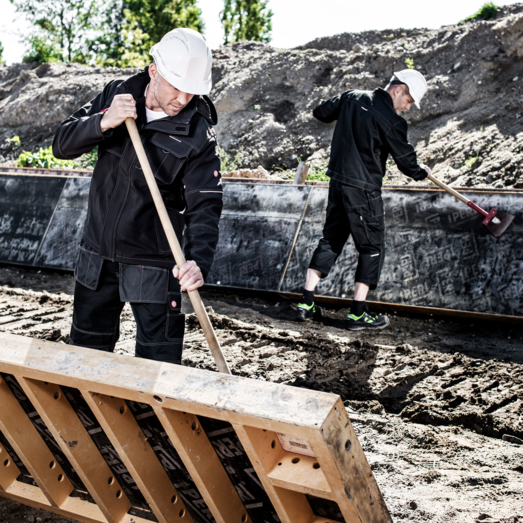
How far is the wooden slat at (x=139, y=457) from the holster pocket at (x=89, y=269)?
0.95 meters

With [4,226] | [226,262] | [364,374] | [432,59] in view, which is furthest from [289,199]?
[432,59]

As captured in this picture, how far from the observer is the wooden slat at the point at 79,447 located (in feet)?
7.12

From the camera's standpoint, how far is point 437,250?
5566 mm

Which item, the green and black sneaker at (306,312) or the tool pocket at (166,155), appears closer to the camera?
the tool pocket at (166,155)

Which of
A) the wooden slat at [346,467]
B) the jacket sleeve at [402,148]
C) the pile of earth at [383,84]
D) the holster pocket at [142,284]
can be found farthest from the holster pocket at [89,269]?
the pile of earth at [383,84]

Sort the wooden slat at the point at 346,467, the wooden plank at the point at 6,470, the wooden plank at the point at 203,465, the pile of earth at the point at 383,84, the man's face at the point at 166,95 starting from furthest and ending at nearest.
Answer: the pile of earth at the point at 383,84
the man's face at the point at 166,95
the wooden plank at the point at 6,470
the wooden plank at the point at 203,465
the wooden slat at the point at 346,467

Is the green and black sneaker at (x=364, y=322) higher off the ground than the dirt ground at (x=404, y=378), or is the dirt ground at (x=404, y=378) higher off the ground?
the green and black sneaker at (x=364, y=322)

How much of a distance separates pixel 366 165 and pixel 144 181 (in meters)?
2.90

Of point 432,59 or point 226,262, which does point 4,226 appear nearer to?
point 226,262

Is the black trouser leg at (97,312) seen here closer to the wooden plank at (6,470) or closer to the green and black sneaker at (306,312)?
the wooden plank at (6,470)

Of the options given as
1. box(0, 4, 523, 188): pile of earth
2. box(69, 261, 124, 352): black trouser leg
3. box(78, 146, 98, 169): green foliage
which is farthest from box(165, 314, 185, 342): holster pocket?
box(78, 146, 98, 169): green foliage

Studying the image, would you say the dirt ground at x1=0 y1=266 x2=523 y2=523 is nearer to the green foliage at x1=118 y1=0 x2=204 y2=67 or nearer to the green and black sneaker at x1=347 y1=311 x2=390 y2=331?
the green and black sneaker at x1=347 y1=311 x2=390 y2=331

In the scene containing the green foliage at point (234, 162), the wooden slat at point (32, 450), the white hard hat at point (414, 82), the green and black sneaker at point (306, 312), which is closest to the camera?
the wooden slat at point (32, 450)

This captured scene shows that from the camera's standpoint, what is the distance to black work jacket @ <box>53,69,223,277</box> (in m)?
2.78
